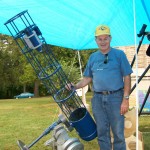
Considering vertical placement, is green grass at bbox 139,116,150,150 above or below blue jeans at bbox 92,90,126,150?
below

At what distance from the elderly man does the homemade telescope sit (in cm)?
17

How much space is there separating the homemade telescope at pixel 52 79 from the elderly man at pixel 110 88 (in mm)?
167

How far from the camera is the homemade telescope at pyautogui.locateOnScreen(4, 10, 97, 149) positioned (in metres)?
3.87

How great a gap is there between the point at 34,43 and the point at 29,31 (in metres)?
0.14

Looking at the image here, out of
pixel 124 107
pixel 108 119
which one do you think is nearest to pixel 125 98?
pixel 124 107

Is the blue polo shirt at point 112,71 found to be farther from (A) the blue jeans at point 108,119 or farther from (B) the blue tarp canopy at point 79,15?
(B) the blue tarp canopy at point 79,15

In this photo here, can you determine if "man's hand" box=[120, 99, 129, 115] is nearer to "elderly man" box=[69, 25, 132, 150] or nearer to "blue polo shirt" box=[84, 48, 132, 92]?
"elderly man" box=[69, 25, 132, 150]

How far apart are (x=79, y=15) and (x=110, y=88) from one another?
5.24 feet

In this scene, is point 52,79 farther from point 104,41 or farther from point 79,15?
point 79,15

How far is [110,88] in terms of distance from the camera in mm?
3684

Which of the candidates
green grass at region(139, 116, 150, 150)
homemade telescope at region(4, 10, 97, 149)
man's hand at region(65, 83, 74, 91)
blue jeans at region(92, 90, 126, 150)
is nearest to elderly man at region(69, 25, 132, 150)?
blue jeans at region(92, 90, 126, 150)

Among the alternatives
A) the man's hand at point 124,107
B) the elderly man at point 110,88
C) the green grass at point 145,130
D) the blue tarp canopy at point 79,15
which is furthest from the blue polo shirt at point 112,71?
the green grass at point 145,130

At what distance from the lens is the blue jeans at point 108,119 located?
367 centimetres

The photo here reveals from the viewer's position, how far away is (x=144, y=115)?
10.2m
